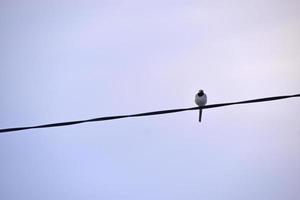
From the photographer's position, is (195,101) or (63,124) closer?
(63,124)

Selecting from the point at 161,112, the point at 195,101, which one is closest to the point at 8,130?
the point at 161,112

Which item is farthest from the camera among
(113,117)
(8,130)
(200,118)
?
(200,118)

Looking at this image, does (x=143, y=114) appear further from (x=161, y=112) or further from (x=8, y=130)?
(x=8, y=130)

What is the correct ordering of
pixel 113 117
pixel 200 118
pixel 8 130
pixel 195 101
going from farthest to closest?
pixel 195 101 < pixel 200 118 < pixel 113 117 < pixel 8 130

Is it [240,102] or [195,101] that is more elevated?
[240,102]

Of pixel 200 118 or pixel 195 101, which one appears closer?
pixel 200 118

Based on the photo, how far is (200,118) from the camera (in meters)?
13.7

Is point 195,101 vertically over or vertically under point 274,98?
under

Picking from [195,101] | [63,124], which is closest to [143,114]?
[63,124]

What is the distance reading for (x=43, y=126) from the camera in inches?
247

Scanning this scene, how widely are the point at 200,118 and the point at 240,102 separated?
6815 millimetres

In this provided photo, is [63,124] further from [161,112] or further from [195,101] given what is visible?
[195,101]

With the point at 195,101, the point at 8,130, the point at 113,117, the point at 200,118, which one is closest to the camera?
the point at 8,130

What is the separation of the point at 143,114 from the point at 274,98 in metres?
1.59
